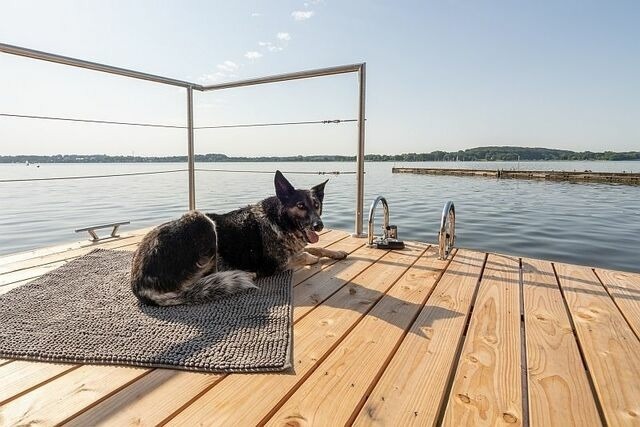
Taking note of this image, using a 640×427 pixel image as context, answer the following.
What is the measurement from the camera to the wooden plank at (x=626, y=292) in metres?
2.06

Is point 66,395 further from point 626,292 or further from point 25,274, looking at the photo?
point 626,292

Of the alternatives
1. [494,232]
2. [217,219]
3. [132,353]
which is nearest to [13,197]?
[217,219]

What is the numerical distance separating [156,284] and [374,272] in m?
1.68

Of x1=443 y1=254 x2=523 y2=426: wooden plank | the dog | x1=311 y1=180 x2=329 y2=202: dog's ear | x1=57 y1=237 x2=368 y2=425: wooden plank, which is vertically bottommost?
x1=57 y1=237 x2=368 y2=425: wooden plank

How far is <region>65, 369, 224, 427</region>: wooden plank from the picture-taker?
3.84 feet

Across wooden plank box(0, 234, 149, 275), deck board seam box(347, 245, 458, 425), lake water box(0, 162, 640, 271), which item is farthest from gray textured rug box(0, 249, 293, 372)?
lake water box(0, 162, 640, 271)

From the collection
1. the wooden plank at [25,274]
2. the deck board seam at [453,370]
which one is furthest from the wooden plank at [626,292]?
the wooden plank at [25,274]

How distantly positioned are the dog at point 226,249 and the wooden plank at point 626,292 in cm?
208

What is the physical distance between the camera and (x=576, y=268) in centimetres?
302

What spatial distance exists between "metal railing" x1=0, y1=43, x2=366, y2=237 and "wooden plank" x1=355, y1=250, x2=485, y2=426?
6.38 feet

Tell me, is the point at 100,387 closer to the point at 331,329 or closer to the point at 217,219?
the point at 331,329

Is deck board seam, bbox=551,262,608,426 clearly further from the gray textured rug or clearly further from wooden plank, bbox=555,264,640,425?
the gray textured rug

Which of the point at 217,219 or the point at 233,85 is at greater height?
the point at 233,85

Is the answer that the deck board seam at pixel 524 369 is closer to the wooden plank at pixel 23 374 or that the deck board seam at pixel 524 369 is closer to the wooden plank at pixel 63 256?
the wooden plank at pixel 23 374
